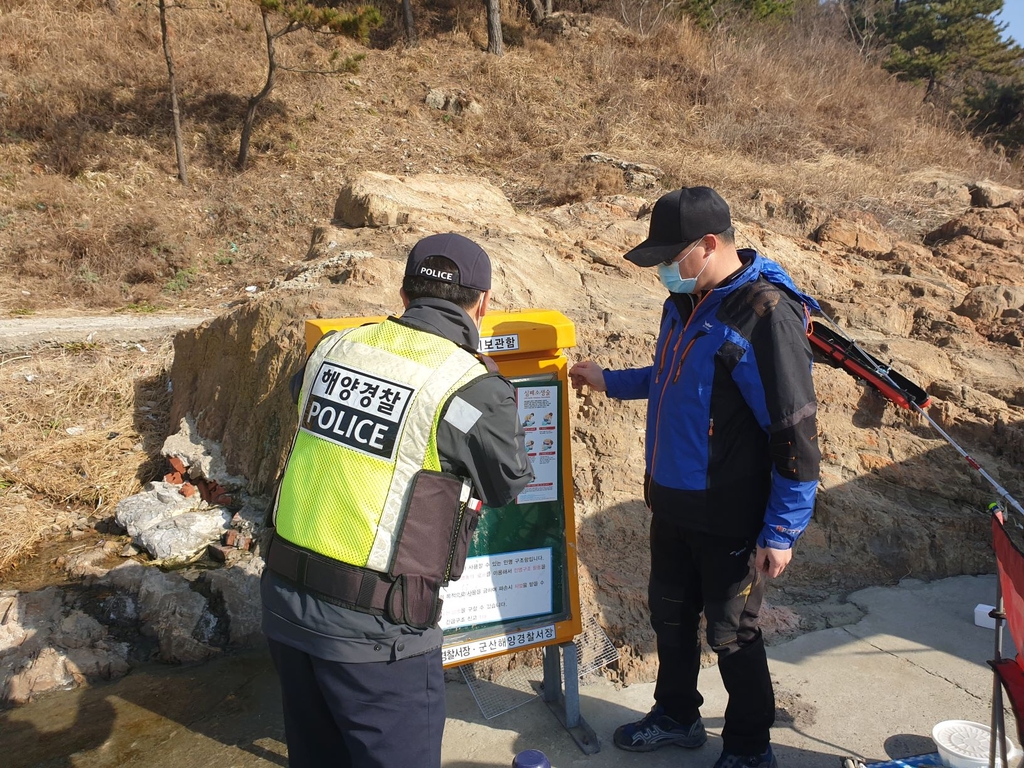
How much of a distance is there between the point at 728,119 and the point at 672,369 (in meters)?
15.1

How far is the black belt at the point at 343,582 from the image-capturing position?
194 cm

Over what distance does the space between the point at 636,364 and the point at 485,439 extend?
2934 millimetres

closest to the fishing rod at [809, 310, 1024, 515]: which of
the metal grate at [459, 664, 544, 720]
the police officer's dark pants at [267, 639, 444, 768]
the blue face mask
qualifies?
the blue face mask

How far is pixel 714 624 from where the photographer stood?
104 inches

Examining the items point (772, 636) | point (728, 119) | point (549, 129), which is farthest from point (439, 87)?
point (772, 636)

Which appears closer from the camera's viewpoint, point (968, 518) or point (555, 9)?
point (968, 518)

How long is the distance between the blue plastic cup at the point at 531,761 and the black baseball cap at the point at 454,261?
1614mm

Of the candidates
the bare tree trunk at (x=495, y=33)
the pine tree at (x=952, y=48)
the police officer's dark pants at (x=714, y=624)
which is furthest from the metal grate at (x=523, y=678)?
the pine tree at (x=952, y=48)

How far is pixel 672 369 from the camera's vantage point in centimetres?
265

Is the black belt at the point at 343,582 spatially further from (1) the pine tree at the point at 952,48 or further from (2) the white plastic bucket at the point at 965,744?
(1) the pine tree at the point at 952,48

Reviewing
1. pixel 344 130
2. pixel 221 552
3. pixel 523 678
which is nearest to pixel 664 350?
pixel 523 678

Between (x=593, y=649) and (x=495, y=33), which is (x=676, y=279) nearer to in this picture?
(x=593, y=649)

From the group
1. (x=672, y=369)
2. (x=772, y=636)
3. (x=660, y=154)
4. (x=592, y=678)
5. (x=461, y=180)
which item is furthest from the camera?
(x=660, y=154)

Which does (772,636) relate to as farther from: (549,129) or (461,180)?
(549,129)
